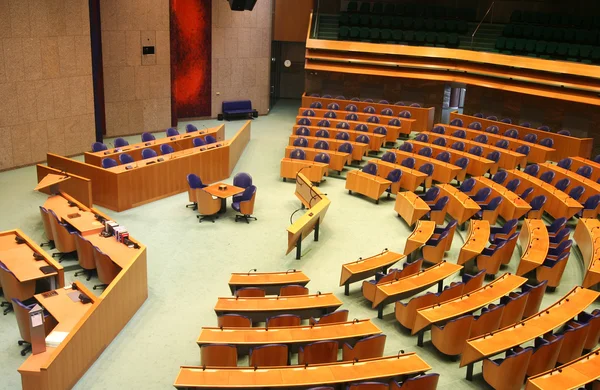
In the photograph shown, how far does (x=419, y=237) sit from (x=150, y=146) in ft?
24.1

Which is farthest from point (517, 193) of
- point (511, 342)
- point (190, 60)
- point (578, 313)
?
point (190, 60)

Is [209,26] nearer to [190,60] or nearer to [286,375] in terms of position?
[190,60]

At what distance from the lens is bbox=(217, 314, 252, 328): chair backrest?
796 centimetres

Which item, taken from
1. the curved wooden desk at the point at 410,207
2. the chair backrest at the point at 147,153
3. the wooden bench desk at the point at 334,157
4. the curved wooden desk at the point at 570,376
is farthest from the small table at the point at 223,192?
the curved wooden desk at the point at 570,376

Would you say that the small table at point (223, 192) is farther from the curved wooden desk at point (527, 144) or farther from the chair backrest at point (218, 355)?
the curved wooden desk at point (527, 144)

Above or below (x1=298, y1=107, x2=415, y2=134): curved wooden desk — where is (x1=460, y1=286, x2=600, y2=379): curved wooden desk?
below

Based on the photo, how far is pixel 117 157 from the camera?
14.0 metres

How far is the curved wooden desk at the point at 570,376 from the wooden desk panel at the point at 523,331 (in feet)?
1.94

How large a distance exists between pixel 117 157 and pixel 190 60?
7.71 m

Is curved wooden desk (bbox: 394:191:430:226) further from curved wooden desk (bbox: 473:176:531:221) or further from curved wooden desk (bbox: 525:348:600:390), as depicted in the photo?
curved wooden desk (bbox: 525:348:600:390)

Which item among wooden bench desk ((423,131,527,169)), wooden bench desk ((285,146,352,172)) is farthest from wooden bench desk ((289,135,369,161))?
wooden bench desk ((423,131,527,169))

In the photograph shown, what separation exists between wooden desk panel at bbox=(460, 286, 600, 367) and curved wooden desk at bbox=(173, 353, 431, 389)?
75 cm

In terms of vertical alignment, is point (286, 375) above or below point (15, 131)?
below

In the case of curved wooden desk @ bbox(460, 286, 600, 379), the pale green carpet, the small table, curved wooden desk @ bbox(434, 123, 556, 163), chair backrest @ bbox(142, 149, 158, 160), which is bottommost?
the pale green carpet
